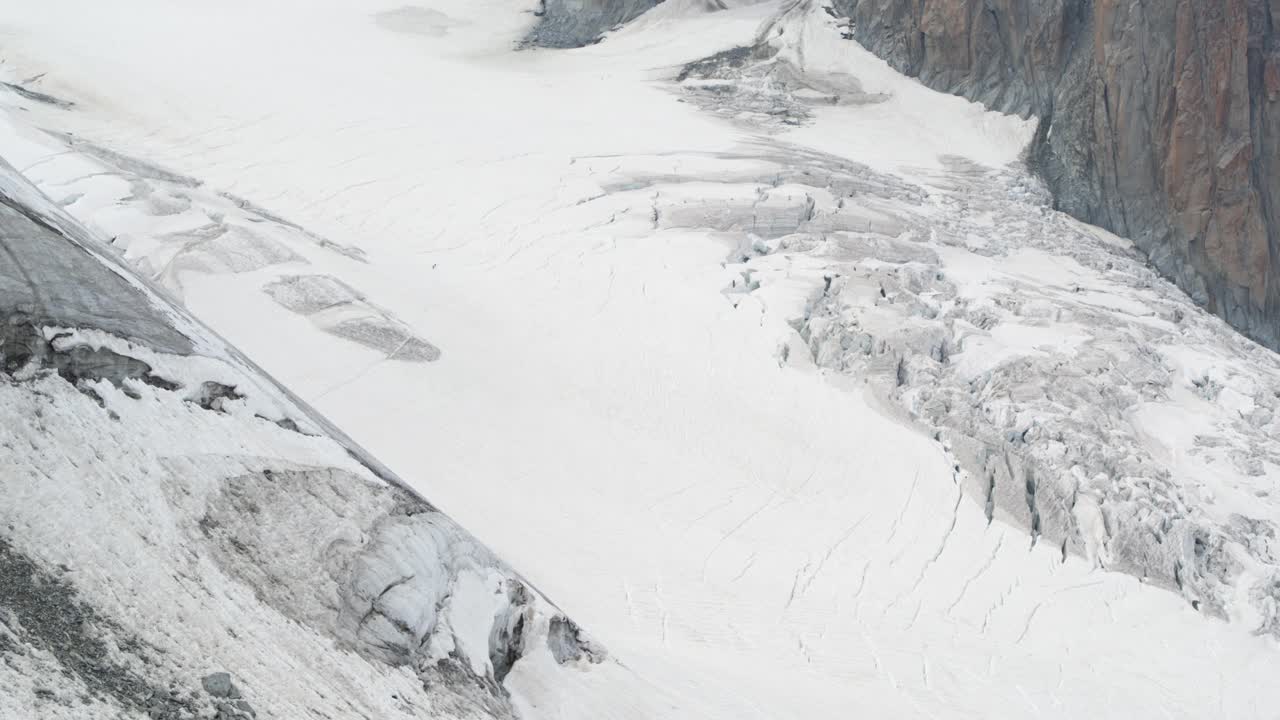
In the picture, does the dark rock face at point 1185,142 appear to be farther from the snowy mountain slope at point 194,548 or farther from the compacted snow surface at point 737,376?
the snowy mountain slope at point 194,548

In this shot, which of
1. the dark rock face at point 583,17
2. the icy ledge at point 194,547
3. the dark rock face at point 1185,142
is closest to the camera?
the icy ledge at point 194,547

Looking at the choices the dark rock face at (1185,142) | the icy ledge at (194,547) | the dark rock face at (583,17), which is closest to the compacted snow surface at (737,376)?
the icy ledge at (194,547)

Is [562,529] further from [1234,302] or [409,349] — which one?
[1234,302]

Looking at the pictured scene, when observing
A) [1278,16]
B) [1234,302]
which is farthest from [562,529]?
[1278,16]

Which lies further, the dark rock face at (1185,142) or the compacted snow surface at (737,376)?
the dark rock face at (1185,142)

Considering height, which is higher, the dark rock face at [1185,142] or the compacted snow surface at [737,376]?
the dark rock face at [1185,142]

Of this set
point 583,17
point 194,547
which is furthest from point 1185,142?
point 194,547

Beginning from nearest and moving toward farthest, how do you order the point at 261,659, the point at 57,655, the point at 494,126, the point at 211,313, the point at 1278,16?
the point at 57,655 < the point at 261,659 < the point at 211,313 < the point at 1278,16 < the point at 494,126
